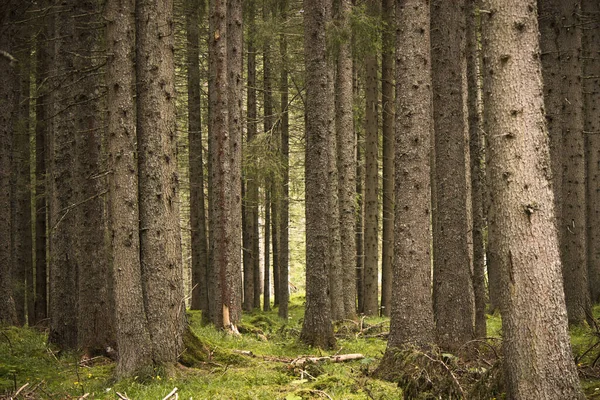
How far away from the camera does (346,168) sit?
58.3 feet

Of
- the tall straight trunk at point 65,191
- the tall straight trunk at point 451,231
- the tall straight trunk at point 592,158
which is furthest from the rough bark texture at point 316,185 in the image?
the tall straight trunk at point 592,158

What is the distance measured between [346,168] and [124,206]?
949 cm

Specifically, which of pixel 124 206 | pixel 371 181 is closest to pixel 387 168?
pixel 371 181

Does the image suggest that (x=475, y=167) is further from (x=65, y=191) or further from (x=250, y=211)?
(x=250, y=211)

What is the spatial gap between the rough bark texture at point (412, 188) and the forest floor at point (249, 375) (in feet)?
2.08

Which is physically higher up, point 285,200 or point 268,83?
point 268,83

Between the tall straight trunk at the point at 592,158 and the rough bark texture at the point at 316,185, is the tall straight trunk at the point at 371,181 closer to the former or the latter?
the tall straight trunk at the point at 592,158

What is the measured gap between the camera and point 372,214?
2036cm

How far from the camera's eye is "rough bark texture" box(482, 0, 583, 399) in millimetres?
6348

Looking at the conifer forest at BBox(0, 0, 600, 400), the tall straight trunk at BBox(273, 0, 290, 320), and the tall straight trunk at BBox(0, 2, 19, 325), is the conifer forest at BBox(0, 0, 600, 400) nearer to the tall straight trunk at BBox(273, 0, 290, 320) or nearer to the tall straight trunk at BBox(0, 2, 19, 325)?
the tall straight trunk at BBox(0, 2, 19, 325)

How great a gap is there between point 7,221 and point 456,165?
1069 centimetres

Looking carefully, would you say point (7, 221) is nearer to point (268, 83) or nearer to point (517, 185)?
point (268, 83)

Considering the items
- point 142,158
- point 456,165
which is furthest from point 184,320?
point 456,165

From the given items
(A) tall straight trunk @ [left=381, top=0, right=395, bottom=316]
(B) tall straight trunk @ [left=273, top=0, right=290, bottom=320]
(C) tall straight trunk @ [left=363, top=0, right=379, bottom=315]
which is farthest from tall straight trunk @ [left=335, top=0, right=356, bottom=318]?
(A) tall straight trunk @ [left=381, top=0, right=395, bottom=316]
